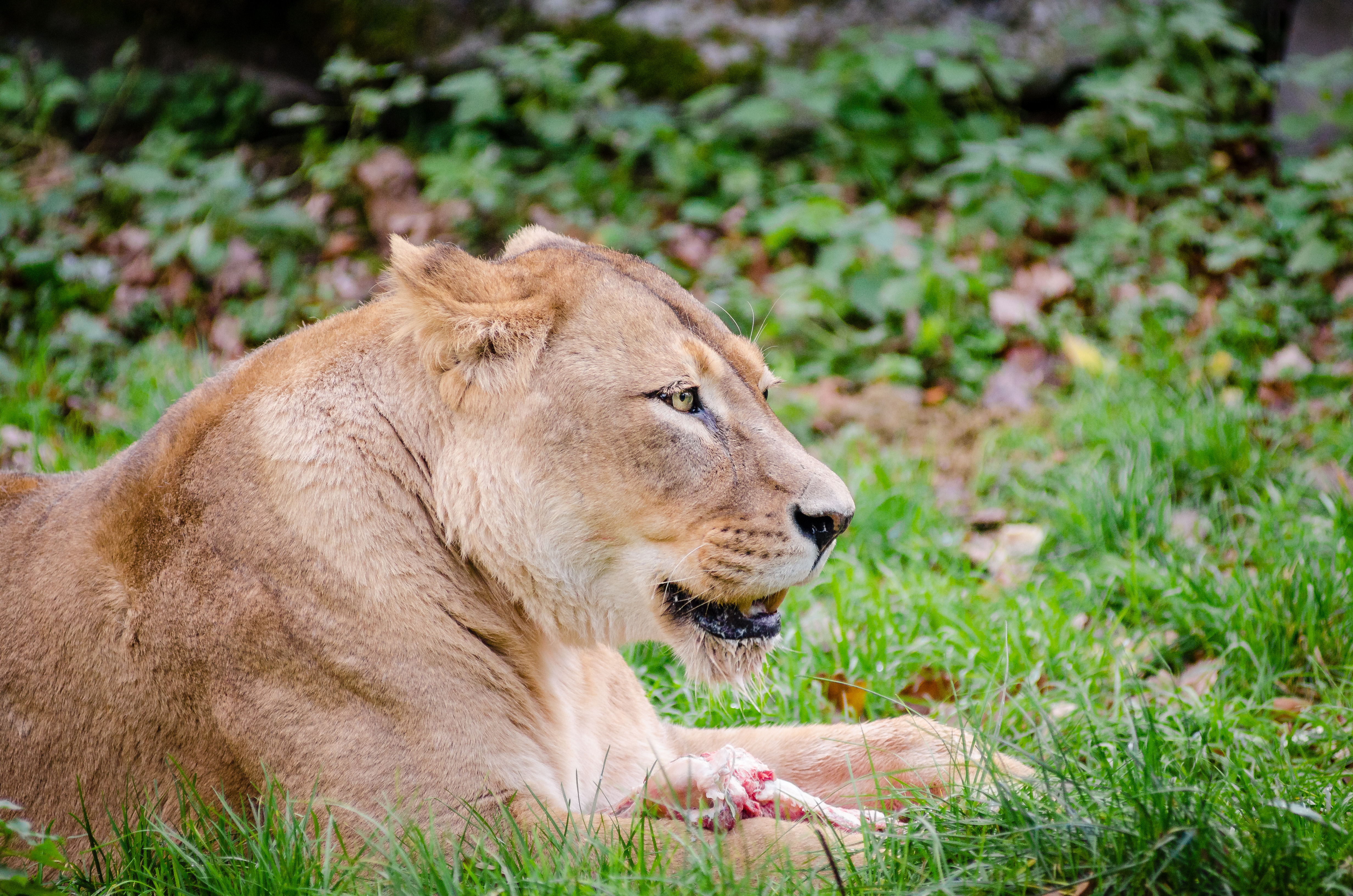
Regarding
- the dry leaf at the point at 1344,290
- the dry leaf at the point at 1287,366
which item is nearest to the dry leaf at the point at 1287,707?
the dry leaf at the point at 1287,366

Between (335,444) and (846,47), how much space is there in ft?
19.4

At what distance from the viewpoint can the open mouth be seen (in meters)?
2.67

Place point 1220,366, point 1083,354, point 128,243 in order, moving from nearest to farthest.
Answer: point 1220,366, point 1083,354, point 128,243

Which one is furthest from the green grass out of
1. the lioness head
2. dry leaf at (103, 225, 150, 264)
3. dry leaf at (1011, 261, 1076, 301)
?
dry leaf at (103, 225, 150, 264)

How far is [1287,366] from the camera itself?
5.48 meters

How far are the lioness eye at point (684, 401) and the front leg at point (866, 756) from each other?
947 mm

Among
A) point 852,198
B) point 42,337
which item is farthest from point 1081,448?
point 42,337

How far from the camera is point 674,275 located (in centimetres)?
671

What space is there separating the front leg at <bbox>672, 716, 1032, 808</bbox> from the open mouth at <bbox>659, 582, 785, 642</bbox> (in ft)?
1.31

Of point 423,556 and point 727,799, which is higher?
point 423,556

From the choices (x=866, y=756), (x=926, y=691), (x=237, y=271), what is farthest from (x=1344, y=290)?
(x=237, y=271)

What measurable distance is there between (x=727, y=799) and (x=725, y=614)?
47 centimetres

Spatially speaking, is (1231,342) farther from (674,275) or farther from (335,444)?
(335,444)

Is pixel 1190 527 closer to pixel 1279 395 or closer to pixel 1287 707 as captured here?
pixel 1287 707
